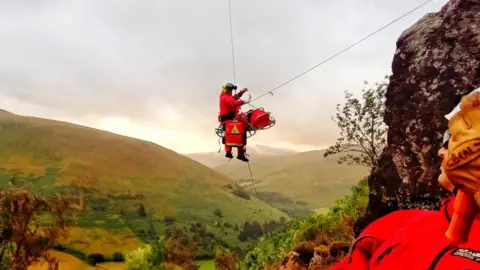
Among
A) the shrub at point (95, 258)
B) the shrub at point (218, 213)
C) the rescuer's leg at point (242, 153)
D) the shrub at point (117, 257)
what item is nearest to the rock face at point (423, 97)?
the rescuer's leg at point (242, 153)

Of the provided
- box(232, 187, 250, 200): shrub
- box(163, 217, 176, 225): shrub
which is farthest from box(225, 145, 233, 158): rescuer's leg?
box(232, 187, 250, 200): shrub

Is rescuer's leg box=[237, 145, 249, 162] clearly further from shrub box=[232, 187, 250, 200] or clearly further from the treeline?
shrub box=[232, 187, 250, 200]

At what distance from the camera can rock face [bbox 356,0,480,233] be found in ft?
19.7

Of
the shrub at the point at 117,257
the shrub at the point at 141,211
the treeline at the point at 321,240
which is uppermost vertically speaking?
the treeline at the point at 321,240

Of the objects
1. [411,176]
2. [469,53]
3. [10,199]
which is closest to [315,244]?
[411,176]

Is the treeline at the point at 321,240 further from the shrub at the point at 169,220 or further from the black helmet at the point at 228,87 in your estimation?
the shrub at the point at 169,220

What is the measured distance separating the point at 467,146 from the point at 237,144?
35.6 feet

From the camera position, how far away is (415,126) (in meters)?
6.42

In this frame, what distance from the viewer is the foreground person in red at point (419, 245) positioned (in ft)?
9.87

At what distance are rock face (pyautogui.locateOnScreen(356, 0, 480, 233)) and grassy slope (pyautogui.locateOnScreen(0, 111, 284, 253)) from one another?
111 meters

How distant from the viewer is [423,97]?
6352mm

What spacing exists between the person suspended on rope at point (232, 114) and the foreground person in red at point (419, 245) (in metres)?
8.03

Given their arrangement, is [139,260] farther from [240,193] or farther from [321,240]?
[240,193]

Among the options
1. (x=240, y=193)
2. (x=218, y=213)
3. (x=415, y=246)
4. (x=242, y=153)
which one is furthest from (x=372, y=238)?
(x=240, y=193)
